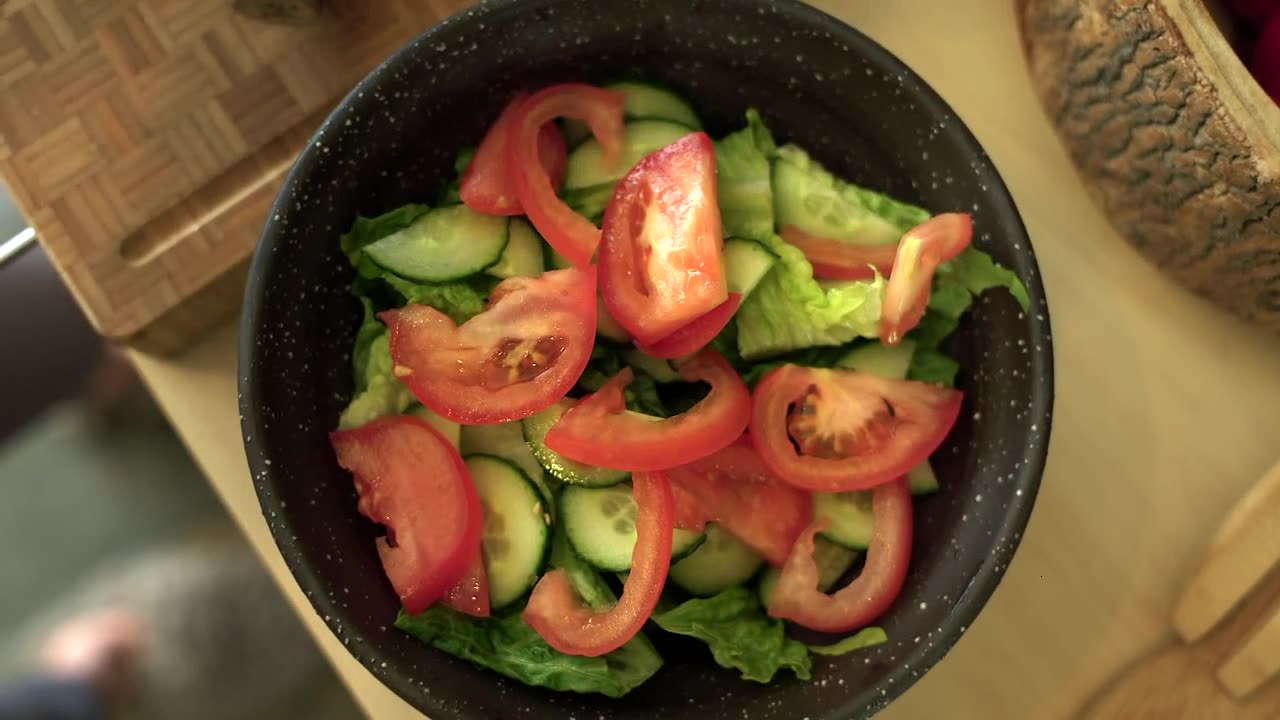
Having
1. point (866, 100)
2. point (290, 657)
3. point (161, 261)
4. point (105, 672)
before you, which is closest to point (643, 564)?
point (866, 100)

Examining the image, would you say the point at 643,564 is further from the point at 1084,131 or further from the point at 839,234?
the point at 1084,131

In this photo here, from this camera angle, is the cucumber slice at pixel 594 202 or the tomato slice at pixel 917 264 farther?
the cucumber slice at pixel 594 202

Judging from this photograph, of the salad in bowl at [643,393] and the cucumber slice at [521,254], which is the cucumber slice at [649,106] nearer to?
the salad in bowl at [643,393]

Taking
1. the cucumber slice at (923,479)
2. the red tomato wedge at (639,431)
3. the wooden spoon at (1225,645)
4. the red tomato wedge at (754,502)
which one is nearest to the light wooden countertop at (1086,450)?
the wooden spoon at (1225,645)

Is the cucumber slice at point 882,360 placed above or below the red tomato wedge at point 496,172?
below

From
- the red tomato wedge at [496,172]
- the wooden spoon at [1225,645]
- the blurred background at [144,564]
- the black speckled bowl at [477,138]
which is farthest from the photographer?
the blurred background at [144,564]

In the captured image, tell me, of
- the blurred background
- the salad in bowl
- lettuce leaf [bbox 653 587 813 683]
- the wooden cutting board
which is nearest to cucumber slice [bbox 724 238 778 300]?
the salad in bowl
